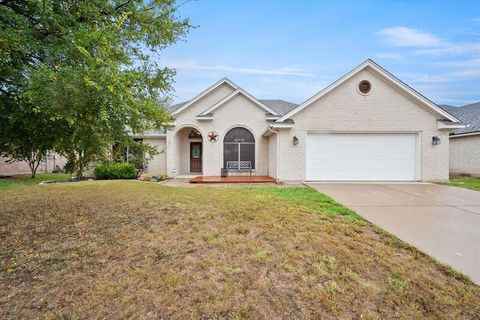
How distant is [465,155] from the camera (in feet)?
51.4

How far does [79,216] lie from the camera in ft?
19.6

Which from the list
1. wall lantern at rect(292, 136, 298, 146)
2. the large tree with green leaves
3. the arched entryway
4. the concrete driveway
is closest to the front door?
the arched entryway

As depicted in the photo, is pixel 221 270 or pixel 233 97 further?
pixel 233 97

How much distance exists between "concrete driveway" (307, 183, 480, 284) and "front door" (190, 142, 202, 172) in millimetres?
11206

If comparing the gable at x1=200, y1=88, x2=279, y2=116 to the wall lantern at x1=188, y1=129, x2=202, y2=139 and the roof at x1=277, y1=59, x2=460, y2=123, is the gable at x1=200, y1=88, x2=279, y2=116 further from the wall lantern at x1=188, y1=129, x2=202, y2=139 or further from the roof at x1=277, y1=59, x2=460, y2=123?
the roof at x1=277, y1=59, x2=460, y2=123

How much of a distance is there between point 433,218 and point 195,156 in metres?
14.4

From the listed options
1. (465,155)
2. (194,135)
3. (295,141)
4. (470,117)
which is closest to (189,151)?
(194,135)

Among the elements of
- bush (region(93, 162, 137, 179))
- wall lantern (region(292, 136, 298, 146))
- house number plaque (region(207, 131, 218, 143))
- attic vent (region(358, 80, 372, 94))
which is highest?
attic vent (region(358, 80, 372, 94))

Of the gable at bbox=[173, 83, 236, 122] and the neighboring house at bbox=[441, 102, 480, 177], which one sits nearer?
the neighboring house at bbox=[441, 102, 480, 177]

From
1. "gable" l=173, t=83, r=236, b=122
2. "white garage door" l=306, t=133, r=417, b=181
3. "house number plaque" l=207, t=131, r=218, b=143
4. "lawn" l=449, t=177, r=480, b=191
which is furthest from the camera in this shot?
"gable" l=173, t=83, r=236, b=122

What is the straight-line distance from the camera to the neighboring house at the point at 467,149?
49.2 feet

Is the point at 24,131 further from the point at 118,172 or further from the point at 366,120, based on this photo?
the point at 366,120

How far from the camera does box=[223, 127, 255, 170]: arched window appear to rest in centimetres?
1530

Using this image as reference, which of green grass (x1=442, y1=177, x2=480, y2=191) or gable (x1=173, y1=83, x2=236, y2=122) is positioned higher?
gable (x1=173, y1=83, x2=236, y2=122)
